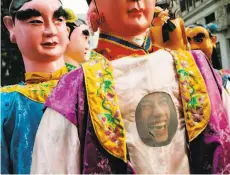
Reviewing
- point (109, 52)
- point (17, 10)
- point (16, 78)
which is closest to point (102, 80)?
point (109, 52)

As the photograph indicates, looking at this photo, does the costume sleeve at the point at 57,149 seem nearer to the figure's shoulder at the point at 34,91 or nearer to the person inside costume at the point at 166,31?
the person inside costume at the point at 166,31

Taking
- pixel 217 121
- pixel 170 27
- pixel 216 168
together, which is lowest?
pixel 216 168

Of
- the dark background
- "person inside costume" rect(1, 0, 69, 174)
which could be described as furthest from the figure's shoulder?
the dark background

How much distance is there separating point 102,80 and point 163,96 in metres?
0.20

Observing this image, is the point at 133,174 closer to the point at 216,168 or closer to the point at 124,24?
the point at 216,168

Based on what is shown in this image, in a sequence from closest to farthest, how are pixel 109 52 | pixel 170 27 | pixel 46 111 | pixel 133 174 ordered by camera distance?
pixel 133 174, pixel 46 111, pixel 109 52, pixel 170 27

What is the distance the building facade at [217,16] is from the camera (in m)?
4.75

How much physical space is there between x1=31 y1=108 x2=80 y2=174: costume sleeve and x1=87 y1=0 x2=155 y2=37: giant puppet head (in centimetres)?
37

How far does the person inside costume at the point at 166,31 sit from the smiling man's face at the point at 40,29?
0.59 meters

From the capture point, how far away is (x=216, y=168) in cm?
120

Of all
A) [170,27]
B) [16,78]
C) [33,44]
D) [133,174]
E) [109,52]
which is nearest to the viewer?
[133,174]

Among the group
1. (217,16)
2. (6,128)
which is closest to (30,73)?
(6,128)

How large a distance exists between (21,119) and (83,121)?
861mm

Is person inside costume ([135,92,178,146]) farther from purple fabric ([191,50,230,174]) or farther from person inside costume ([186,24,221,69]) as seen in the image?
person inside costume ([186,24,221,69])
